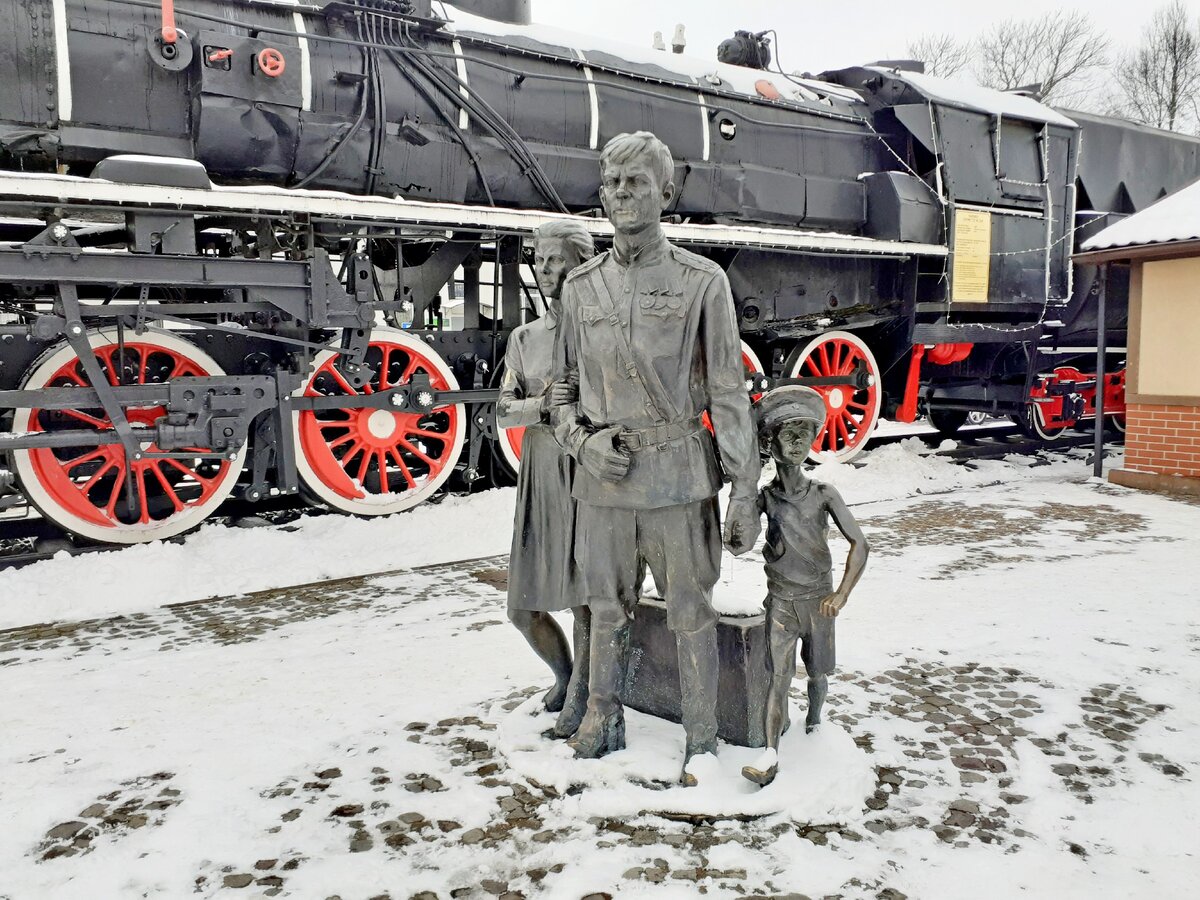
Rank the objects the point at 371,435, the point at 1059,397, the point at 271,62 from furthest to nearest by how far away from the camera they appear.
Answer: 1. the point at 1059,397
2. the point at 371,435
3. the point at 271,62

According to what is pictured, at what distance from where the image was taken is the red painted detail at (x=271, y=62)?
4898 mm

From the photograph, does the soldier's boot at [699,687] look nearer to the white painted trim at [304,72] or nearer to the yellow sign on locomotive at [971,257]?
the white painted trim at [304,72]

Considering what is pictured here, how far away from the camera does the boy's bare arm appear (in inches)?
98.7

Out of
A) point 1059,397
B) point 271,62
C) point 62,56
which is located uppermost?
point 271,62

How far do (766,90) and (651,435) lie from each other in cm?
603

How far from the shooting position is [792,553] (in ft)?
8.34

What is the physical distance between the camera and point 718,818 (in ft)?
7.77

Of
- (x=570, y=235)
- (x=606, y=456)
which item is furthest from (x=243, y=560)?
(x=606, y=456)

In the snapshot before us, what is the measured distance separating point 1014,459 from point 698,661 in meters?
7.30

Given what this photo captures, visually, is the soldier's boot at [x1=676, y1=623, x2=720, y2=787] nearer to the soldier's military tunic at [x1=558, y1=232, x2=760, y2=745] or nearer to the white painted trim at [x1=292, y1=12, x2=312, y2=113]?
the soldier's military tunic at [x1=558, y1=232, x2=760, y2=745]

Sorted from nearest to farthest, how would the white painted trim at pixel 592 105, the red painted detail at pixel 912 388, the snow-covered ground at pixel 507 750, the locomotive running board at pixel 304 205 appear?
the snow-covered ground at pixel 507 750, the locomotive running board at pixel 304 205, the white painted trim at pixel 592 105, the red painted detail at pixel 912 388

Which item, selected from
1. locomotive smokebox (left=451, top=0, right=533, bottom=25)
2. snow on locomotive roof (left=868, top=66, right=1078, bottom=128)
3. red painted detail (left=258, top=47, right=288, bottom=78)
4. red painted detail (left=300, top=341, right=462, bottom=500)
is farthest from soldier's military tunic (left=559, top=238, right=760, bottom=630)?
snow on locomotive roof (left=868, top=66, right=1078, bottom=128)

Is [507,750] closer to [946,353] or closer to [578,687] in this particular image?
[578,687]

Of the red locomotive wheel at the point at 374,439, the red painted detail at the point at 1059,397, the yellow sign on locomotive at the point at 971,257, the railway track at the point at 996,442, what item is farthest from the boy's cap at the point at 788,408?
the red painted detail at the point at 1059,397
